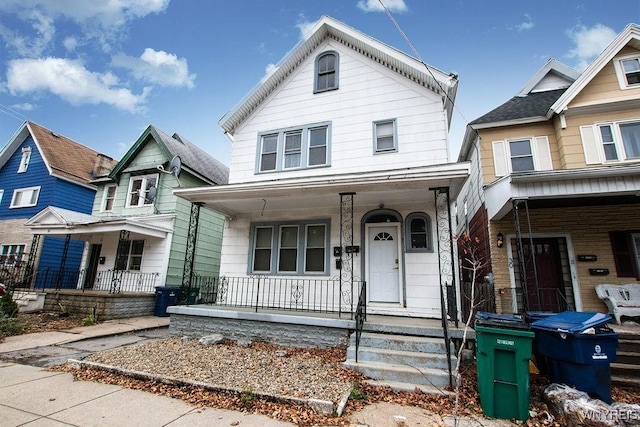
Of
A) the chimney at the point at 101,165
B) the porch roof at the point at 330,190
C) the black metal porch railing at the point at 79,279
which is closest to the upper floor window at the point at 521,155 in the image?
the porch roof at the point at 330,190

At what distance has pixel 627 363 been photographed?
4750 millimetres

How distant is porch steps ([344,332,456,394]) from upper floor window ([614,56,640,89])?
954cm

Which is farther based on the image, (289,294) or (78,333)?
(289,294)

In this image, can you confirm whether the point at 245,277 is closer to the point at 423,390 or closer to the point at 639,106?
the point at 423,390

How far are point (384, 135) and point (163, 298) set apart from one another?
9677 millimetres

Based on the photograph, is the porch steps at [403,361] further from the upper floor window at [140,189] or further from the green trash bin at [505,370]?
the upper floor window at [140,189]

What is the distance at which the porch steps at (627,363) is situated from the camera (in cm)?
446

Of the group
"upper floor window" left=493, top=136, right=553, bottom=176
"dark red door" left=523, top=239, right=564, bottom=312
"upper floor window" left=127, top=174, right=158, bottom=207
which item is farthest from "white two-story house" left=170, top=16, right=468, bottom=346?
"upper floor window" left=127, top=174, right=158, bottom=207

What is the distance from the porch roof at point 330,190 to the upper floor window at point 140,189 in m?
5.93

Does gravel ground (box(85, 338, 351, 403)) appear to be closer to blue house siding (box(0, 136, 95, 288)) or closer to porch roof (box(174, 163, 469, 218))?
porch roof (box(174, 163, 469, 218))

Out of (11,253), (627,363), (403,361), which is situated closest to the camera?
(403,361)

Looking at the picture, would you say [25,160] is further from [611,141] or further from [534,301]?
[611,141]

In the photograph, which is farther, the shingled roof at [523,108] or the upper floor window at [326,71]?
the upper floor window at [326,71]

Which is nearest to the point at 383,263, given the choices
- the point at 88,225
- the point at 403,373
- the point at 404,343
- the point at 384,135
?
the point at 404,343
